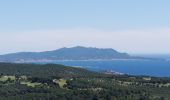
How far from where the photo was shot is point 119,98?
189625mm

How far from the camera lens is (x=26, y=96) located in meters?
188

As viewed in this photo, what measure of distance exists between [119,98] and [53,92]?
3140 cm

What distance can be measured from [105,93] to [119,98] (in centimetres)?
988

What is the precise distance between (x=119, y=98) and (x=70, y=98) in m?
21.8

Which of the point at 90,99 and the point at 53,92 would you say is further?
the point at 53,92

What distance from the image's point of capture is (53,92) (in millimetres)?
199250

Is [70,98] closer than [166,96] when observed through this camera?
Yes

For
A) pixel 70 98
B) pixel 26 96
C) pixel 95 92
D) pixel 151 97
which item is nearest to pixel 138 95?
pixel 151 97

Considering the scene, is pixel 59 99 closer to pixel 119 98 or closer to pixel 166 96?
pixel 119 98

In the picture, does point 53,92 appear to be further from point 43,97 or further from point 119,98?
point 119,98

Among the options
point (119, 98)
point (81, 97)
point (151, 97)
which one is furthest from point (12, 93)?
point (151, 97)

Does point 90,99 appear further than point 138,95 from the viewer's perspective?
No

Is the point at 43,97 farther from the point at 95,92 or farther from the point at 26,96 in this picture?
the point at 95,92

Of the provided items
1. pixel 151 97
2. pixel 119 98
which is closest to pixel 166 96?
pixel 151 97
